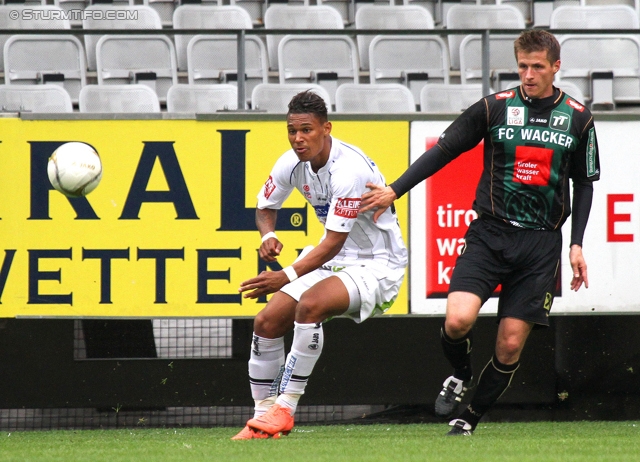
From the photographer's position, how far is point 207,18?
971 centimetres

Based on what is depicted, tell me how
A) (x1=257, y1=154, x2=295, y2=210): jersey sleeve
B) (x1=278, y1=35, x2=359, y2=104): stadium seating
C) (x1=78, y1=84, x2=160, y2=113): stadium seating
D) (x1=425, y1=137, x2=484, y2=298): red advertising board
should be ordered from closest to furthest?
(x1=257, y1=154, x2=295, y2=210): jersey sleeve < (x1=425, y1=137, x2=484, y2=298): red advertising board < (x1=78, y1=84, x2=160, y2=113): stadium seating < (x1=278, y1=35, x2=359, y2=104): stadium seating

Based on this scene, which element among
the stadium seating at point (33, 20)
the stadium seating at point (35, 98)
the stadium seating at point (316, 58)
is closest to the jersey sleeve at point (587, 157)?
the stadium seating at point (316, 58)

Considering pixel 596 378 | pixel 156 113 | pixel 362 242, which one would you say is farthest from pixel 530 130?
pixel 596 378

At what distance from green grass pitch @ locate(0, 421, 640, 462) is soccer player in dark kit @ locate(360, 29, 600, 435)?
0.43 m

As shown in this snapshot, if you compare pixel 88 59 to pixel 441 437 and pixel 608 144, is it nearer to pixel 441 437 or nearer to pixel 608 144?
pixel 608 144

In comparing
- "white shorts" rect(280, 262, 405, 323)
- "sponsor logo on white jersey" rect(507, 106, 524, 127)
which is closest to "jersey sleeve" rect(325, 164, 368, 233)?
"white shorts" rect(280, 262, 405, 323)

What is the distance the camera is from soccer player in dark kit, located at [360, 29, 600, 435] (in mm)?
5066

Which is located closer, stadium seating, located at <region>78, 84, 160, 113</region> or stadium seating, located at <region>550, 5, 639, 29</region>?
stadium seating, located at <region>78, 84, 160, 113</region>

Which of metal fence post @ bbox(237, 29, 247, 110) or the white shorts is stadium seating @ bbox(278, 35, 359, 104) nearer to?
metal fence post @ bbox(237, 29, 247, 110)

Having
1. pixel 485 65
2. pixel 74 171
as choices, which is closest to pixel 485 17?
pixel 485 65

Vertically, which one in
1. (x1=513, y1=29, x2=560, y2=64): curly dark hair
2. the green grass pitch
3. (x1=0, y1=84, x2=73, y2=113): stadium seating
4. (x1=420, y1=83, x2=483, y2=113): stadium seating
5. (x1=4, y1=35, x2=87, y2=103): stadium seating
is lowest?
the green grass pitch

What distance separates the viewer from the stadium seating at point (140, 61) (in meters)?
8.83

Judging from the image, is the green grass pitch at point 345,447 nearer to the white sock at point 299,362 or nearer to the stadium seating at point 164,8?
the white sock at point 299,362

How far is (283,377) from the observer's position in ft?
17.1
